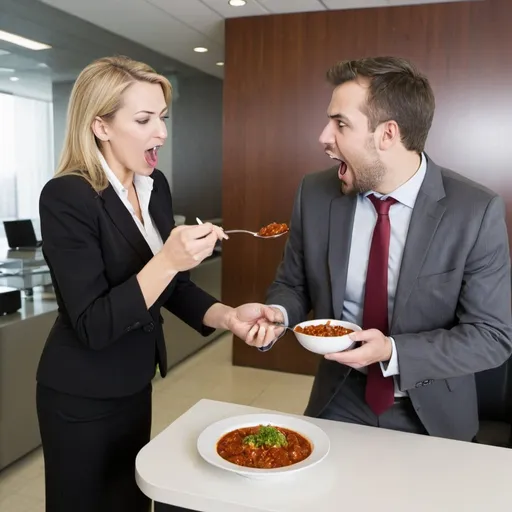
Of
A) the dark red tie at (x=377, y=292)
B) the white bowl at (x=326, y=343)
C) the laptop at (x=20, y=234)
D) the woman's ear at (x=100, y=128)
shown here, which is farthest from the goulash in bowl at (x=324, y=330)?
the laptop at (x=20, y=234)

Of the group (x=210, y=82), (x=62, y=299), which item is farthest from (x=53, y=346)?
(x=210, y=82)

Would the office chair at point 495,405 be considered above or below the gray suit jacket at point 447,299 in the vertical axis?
below

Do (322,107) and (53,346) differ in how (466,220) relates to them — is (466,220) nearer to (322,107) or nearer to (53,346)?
(53,346)

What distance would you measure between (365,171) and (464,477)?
3.03 ft

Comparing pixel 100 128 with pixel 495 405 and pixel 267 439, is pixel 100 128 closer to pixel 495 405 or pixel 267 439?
pixel 267 439

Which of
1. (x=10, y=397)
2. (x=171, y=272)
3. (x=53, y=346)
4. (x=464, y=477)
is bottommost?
(x=10, y=397)

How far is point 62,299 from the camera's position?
5.30ft

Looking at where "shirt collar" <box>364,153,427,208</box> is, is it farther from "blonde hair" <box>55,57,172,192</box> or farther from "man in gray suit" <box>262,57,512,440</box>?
"blonde hair" <box>55,57,172,192</box>

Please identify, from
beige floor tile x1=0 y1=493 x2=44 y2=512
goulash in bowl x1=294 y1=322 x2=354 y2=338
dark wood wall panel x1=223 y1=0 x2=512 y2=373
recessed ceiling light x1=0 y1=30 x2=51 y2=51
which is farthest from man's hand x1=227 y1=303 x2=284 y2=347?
dark wood wall panel x1=223 y1=0 x2=512 y2=373

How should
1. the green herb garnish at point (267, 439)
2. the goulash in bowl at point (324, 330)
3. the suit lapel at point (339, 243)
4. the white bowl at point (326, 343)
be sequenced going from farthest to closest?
1. the suit lapel at point (339, 243)
2. the goulash in bowl at point (324, 330)
3. the white bowl at point (326, 343)
4. the green herb garnish at point (267, 439)

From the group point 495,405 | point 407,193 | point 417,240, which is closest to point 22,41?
point 407,193

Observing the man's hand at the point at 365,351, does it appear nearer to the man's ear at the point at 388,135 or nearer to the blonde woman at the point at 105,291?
the blonde woman at the point at 105,291

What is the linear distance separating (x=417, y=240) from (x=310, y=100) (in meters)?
2.93

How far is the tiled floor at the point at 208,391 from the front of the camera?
2959 millimetres
